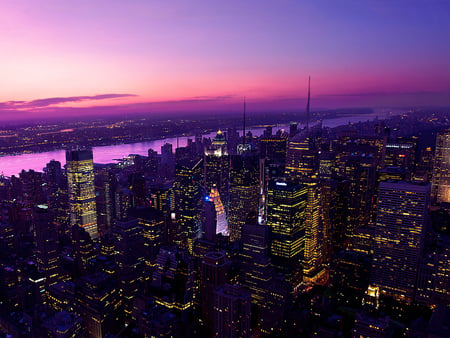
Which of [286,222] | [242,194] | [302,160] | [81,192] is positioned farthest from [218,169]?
[286,222]

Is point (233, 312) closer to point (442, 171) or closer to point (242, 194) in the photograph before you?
point (242, 194)

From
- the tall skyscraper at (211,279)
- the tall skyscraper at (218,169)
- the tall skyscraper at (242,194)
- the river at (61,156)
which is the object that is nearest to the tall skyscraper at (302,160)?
the tall skyscraper at (242,194)

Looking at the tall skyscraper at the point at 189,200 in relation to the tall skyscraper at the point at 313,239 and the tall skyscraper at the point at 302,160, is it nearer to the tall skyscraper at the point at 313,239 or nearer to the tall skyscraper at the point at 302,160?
the tall skyscraper at the point at 302,160

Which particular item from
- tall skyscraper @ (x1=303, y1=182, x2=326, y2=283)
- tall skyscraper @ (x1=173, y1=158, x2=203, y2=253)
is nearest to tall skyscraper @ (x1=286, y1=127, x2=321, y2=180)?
tall skyscraper @ (x1=303, y1=182, x2=326, y2=283)

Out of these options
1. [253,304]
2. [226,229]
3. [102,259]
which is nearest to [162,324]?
[253,304]

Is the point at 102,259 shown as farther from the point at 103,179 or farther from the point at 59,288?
the point at 103,179

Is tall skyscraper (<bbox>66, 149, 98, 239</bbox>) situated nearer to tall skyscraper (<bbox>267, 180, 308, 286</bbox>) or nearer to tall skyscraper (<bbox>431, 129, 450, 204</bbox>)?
tall skyscraper (<bbox>267, 180, 308, 286</bbox>)
